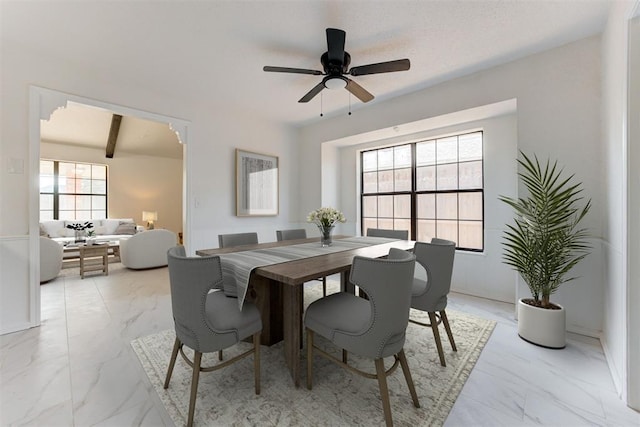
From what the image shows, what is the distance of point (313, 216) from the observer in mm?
2727

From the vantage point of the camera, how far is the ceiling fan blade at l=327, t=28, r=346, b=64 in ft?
6.50

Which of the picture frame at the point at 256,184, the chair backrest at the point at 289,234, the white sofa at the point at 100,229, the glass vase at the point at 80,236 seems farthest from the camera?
the white sofa at the point at 100,229

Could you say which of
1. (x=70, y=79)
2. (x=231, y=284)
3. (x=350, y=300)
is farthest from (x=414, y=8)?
(x=70, y=79)

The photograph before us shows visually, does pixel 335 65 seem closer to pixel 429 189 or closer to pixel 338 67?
pixel 338 67

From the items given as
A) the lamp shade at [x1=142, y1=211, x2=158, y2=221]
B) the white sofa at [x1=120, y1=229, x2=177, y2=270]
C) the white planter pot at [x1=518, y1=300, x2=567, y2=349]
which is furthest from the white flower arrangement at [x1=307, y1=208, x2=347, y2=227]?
the lamp shade at [x1=142, y1=211, x2=158, y2=221]

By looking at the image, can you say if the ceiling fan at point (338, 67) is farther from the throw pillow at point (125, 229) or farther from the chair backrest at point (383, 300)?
the throw pillow at point (125, 229)

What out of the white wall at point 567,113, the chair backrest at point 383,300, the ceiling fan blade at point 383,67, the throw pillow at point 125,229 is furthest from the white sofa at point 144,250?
the white wall at point 567,113

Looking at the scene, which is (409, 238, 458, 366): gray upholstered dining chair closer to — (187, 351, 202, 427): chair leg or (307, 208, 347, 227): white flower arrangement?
(307, 208, 347, 227): white flower arrangement

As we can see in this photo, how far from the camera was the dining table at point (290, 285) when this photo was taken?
1593 millimetres

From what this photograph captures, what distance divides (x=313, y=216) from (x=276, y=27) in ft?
5.54

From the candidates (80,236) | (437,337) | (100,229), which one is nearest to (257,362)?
(437,337)

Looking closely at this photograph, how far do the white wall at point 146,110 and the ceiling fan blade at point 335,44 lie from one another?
6.78ft

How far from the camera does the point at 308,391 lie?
162 cm

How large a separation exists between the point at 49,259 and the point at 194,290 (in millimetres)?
4280
